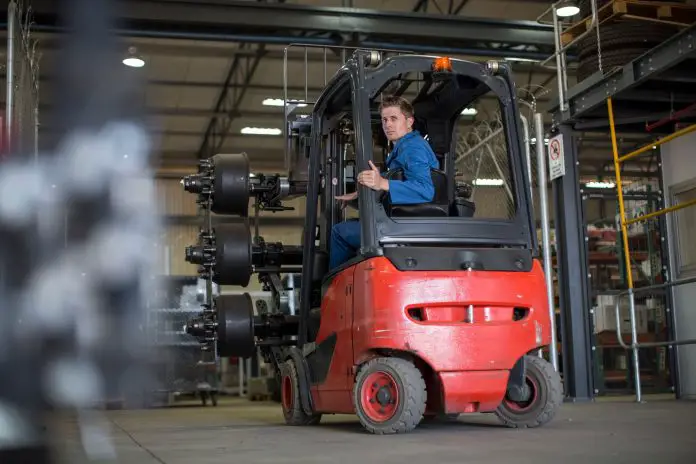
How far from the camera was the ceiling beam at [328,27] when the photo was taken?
1005cm

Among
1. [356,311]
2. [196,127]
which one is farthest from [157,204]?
[196,127]

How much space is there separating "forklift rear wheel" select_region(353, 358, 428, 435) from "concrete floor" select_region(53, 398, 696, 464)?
0.12 metres

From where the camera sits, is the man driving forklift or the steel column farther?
the steel column

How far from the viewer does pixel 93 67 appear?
1291 millimetres

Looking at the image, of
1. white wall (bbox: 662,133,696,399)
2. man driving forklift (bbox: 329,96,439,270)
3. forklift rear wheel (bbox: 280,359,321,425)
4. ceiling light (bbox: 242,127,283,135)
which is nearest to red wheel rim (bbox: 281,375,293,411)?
forklift rear wheel (bbox: 280,359,321,425)

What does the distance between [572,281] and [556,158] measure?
52.8 inches

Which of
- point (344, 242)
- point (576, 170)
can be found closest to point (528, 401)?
point (344, 242)

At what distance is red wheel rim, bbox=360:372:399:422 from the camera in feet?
15.6

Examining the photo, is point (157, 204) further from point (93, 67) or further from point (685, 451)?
point (685, 451)

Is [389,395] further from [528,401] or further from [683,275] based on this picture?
[683,275]

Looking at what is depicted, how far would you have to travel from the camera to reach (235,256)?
20.6 ft

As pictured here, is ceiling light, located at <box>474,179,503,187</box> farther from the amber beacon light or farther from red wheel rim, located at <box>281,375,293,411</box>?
red wheel rim, located at <box>281,375,293,411</box>

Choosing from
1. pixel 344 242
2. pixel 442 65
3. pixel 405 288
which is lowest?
pixel 405 288

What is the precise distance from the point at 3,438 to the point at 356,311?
11.7 feet
